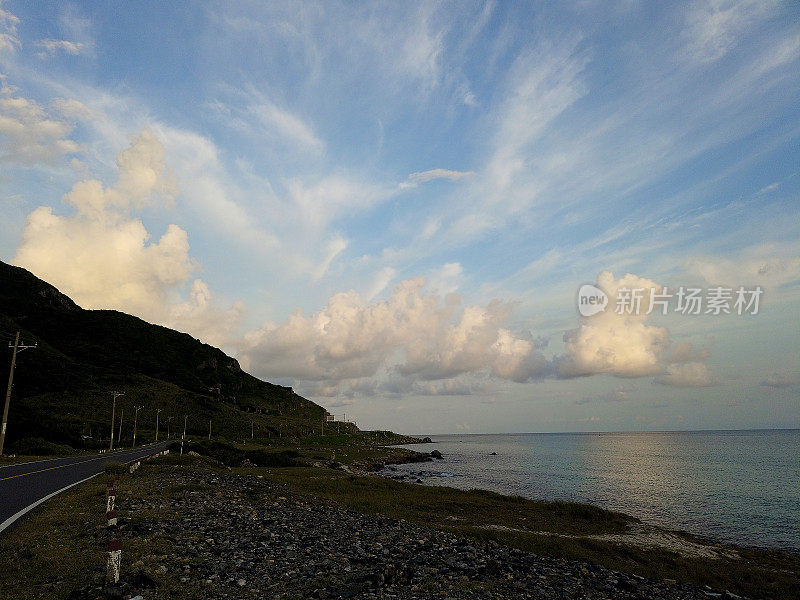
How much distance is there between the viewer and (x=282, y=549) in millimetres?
16484

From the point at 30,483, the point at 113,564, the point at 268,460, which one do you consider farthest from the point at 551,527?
the point at 268,460

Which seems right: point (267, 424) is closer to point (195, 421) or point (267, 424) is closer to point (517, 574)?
point (195, 421)

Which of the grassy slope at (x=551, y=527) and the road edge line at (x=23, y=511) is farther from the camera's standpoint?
the grassy slope at (x=551, y=527)

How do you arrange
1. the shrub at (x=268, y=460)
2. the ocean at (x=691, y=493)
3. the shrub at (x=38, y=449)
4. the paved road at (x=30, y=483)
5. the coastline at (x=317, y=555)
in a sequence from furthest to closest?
the shrub at (x=268, y=460)
the shrub at (x=38, y=449)
the ocean at (x=691, y=493)
the paved road at (x=30, y=483)
the coastline at (x=317, y=555)

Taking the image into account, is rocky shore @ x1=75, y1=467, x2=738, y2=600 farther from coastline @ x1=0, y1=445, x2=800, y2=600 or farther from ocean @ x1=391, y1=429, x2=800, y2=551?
ocean @ x1=391, y1=429, x2=800, y2=551

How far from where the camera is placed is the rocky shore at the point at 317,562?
493 inches

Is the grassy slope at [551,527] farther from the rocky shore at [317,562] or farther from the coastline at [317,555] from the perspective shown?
the rocky shore at [317,562]

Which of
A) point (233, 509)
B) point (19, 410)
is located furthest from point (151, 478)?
point (19, 410)

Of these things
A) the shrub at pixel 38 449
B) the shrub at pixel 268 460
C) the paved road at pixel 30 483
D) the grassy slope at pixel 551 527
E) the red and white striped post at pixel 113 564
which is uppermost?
the red and white striped post at pixel 113 564

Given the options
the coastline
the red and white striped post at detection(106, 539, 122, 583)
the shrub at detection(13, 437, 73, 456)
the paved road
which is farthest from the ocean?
the shrub at detection(13, 437, 73, 456)

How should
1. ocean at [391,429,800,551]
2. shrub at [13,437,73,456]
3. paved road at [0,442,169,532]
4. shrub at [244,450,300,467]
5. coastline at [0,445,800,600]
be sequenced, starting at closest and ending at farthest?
coastline at [0,445,800,600]
paved road at [0,442,169,532]
ocean at [391,429,800,551]
shrub at [13,437,73,456]
shrub at [244,450,300,467]

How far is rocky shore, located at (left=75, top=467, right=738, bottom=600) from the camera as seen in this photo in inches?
493

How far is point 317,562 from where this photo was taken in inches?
603

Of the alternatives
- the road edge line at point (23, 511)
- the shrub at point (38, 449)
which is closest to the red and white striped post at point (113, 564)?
the road edge line at point (23, 511)
